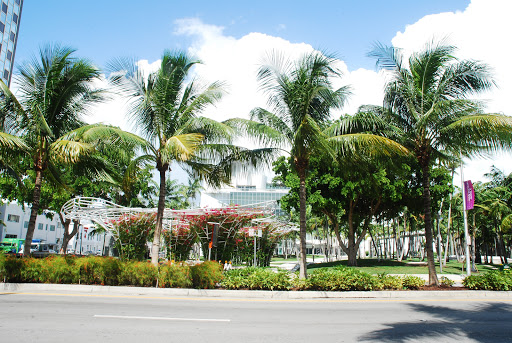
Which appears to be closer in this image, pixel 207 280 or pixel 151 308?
pixel 151 308

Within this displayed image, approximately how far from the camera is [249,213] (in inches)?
1011

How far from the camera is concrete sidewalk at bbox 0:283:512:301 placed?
1152 cm

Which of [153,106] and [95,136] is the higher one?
[153,106]

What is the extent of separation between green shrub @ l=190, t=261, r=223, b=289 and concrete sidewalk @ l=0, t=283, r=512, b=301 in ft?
1.29

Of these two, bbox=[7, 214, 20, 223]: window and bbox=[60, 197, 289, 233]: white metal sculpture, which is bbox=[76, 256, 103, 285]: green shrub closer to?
bbox=[60, 197, 289, 233]: white metal sculpture

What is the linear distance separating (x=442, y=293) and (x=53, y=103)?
51.7ft

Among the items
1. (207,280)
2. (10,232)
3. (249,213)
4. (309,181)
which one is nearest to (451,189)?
(309,181)

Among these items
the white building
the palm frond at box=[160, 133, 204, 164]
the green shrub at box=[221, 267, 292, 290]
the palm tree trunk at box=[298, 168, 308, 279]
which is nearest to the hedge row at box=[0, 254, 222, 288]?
the green shrub at box=[221, 267, 292, 290]

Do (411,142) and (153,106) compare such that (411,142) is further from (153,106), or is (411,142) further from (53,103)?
(53,103)

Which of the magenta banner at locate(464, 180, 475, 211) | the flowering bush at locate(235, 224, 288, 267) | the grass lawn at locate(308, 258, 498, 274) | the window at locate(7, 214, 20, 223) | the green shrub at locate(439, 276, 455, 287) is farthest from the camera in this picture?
the window at locate(7, 214, 20, 223)

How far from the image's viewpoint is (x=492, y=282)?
1264 centimetres

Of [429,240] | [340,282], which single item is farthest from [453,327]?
[429,240]

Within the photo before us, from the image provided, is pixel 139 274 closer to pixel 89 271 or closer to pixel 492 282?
pixel 89 271

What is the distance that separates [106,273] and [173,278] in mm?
2303
